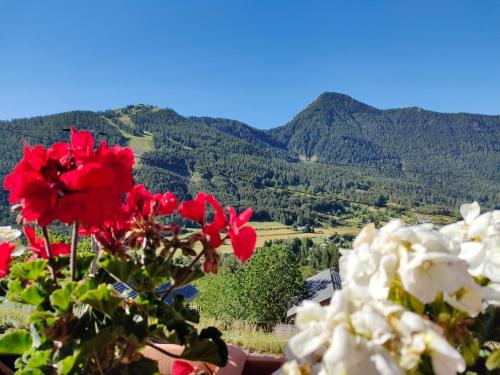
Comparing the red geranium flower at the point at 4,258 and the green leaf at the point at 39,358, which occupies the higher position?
the red geranium flower at the point at 4,258

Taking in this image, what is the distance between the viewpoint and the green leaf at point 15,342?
1156 mm

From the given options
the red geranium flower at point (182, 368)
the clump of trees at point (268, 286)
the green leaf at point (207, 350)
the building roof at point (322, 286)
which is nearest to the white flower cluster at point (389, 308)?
the green leaf at point (207, 350)

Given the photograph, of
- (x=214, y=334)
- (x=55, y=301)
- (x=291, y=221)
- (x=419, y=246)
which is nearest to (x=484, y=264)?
(x=419, y=246)

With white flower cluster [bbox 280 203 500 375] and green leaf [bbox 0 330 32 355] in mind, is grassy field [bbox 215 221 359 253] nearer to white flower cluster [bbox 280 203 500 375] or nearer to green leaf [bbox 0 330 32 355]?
green leaf [bbox 0 330 32 355]

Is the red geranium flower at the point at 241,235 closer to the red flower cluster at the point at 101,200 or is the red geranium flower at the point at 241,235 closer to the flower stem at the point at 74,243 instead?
the red flower cluster at the point at 101,200

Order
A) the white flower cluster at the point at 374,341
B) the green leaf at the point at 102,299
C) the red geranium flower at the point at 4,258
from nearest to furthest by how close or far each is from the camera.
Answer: the white flower cluster at the point at 374,341, the green leaf at the point at 102,299, the red geranium flower at the point at 4,258

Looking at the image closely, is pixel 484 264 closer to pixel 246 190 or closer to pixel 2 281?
pixel 2 281

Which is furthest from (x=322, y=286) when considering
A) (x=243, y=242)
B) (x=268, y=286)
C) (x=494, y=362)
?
(x=494, y=362)

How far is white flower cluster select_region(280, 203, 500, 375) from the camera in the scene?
0.65 metres

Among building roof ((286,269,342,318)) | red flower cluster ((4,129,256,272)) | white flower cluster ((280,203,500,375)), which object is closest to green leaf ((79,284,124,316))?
red flower cluster ((4,129,256,272))

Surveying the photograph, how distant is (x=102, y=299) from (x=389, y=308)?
63cm

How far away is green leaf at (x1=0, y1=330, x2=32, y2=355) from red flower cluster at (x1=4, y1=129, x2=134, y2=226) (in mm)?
316

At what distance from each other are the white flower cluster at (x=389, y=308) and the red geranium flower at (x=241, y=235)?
423 mm

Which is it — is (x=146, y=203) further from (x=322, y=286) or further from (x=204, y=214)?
(x=322, y=286)
